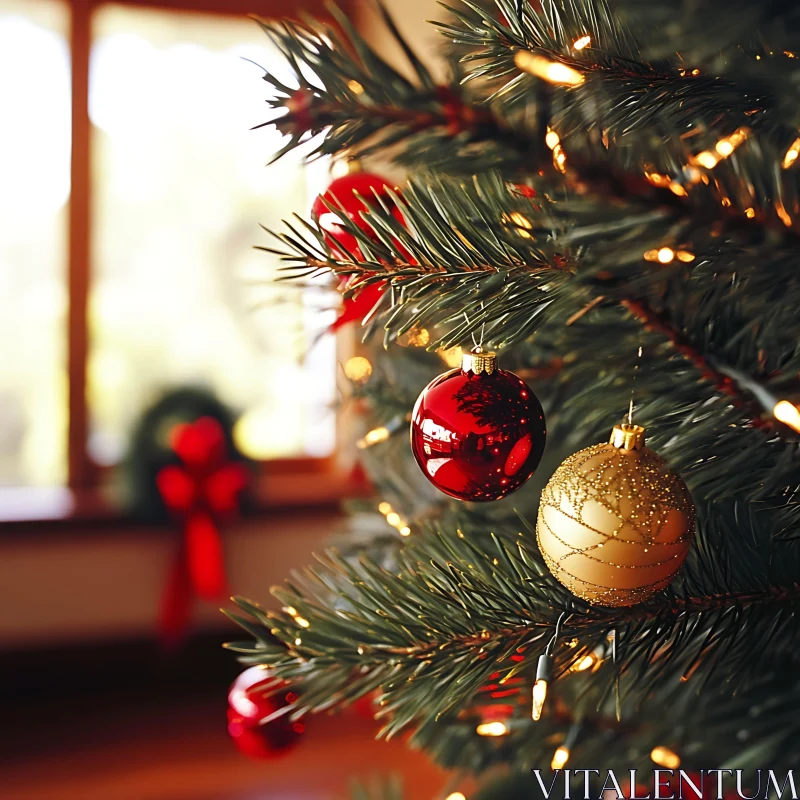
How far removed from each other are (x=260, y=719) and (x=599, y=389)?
0.26 meters

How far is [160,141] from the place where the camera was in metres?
1.99

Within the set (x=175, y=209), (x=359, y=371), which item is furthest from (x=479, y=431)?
(x=175, y=209)

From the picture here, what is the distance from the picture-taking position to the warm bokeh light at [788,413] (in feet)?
1.05

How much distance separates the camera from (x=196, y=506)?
6.13 feet

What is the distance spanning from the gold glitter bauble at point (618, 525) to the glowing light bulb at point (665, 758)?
6.4 inches

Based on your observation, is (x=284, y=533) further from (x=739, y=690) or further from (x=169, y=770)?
(x=739, y=690)

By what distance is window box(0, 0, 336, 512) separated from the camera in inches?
75.3

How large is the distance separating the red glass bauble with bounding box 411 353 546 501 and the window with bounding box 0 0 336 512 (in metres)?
1.62

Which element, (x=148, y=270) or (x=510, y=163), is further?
(x=148, y=270)

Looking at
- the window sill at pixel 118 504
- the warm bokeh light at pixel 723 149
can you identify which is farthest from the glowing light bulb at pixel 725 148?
the window sill at pixel 118 504

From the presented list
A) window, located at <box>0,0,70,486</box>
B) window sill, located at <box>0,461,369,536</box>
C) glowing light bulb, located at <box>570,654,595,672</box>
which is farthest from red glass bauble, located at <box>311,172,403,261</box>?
window, located at <box>0,0,70,486</box>

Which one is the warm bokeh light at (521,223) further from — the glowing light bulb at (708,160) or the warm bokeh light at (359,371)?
the warm bokeh light at (359,371)

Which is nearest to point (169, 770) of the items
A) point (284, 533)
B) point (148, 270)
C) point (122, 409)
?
point (284, 533)

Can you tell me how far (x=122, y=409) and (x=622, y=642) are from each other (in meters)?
1.82
